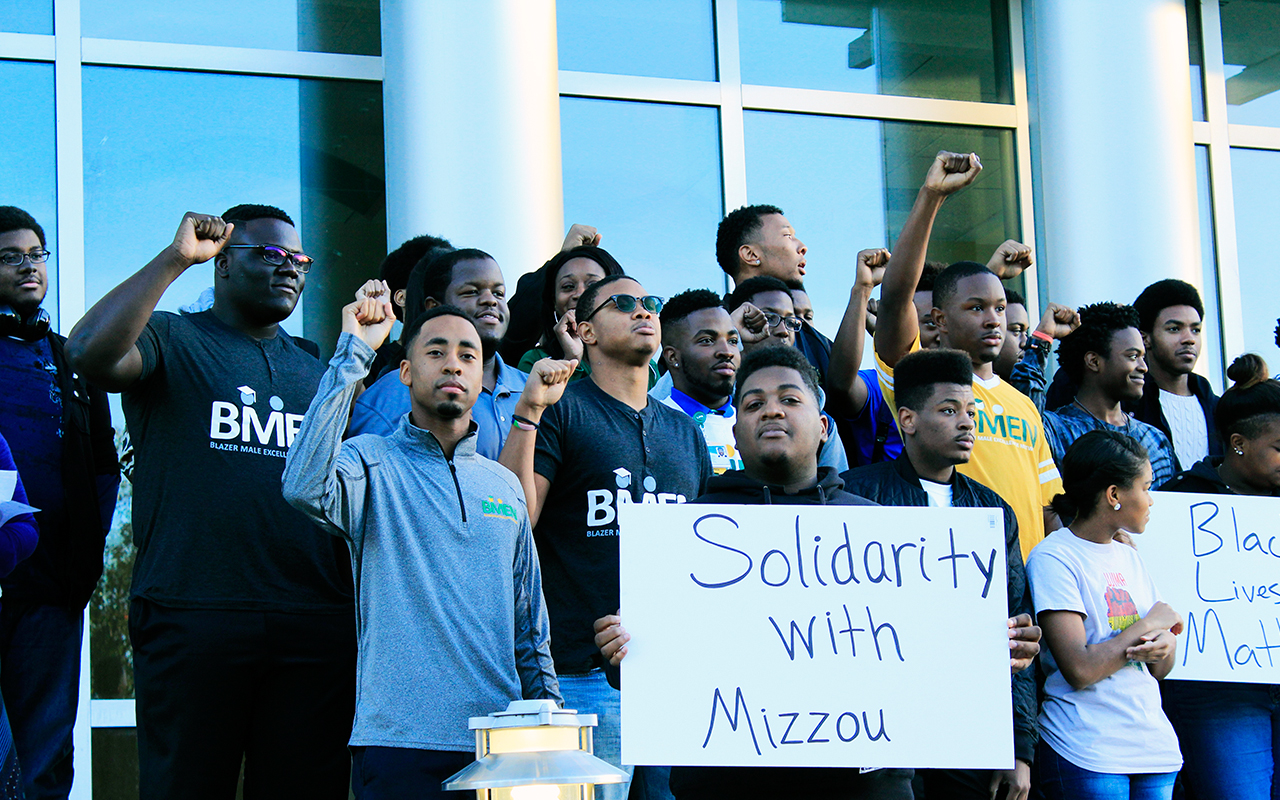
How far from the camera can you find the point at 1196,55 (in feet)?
30.1

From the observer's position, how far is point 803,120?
325 inches

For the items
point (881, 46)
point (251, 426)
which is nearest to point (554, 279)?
point (251, 426)

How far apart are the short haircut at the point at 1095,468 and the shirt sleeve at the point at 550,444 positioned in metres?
1.58

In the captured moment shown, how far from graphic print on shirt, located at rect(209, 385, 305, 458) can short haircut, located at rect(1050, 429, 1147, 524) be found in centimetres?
233

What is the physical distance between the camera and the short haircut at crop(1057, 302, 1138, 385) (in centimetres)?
504

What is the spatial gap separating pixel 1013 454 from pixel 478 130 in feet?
10.3

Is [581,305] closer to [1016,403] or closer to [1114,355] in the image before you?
[1016,403]

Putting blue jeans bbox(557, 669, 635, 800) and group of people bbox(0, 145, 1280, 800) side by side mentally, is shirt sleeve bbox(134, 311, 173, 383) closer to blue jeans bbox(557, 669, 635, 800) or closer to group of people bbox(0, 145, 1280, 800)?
group of people bbox(0, 145, 1280, 800)

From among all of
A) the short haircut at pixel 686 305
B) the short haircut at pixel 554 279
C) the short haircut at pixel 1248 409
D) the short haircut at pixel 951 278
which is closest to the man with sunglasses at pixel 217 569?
the short haircut at pixel 554 279

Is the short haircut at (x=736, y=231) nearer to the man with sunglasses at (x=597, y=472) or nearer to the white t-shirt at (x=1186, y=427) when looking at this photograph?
the man with sunglasses at (x=597, y=472)

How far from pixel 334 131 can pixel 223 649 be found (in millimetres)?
4311

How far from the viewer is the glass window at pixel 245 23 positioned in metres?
6.86

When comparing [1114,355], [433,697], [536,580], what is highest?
[1114,355]

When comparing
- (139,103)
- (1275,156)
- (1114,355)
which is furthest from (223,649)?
(1275,156)
